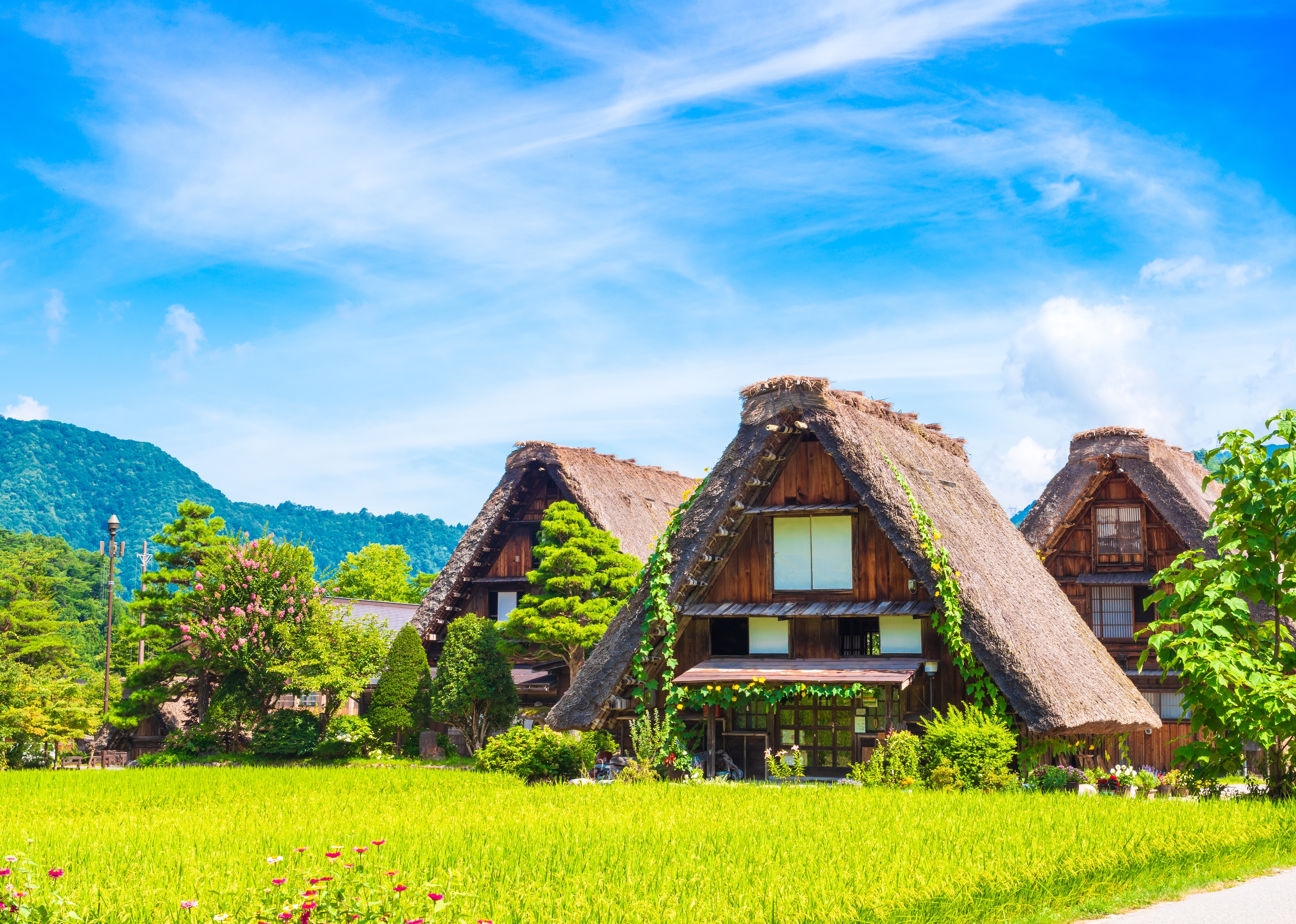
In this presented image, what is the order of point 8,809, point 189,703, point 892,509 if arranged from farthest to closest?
1. point 189,703
2. point 892,509
3. point 8,809

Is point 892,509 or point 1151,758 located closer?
point 892,509

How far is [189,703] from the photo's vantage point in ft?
108

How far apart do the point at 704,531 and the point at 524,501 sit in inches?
534

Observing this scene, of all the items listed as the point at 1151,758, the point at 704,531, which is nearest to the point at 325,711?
the point at 704,531

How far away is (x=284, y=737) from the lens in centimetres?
→ 2948

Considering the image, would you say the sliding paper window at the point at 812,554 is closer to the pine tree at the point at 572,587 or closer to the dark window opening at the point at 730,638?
the dark window opening at the point at 730,638

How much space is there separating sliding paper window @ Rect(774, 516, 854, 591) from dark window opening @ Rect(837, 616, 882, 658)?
882 millimetres

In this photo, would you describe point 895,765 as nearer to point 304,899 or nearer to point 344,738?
point 304,899

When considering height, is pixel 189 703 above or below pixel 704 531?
below

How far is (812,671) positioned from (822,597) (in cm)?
186

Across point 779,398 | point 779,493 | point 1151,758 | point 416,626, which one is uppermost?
point 779,398

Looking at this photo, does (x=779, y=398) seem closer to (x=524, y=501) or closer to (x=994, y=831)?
(x=994, y=831)

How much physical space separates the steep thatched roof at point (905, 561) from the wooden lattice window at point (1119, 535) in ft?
26.6

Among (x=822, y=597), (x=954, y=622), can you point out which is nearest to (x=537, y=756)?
(x=822, y=597)
